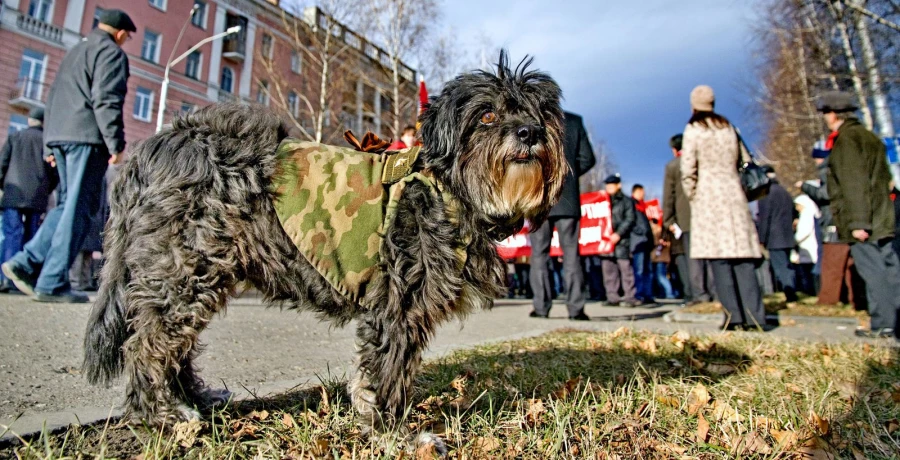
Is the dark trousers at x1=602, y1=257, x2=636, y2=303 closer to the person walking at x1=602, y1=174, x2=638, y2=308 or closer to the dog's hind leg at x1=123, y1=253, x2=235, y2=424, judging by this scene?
the person walking at x1=602, y1=174, x2=638, y2=308

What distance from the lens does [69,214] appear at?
518 centimetres

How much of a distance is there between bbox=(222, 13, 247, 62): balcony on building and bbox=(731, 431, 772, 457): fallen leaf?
116 ft

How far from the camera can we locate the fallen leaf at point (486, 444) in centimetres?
210

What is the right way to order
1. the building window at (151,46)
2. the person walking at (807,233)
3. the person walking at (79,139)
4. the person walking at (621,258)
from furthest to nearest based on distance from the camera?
the building window at (151,46), the person walking at (807,233), the person walking at (621,258), the person walking at (79,139)

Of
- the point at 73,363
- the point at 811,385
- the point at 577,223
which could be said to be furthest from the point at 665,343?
the point at 73,363

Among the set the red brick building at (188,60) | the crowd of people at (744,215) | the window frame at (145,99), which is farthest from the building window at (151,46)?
the crowd of people at (744,215)

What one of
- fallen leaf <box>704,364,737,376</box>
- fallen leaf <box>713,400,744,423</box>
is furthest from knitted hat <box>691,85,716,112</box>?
fallen leaf <box>713,400,744,423</box>

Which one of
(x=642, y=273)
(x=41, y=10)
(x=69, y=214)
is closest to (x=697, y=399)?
(x=69, y=214)

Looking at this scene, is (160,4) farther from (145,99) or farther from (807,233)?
(807,233)

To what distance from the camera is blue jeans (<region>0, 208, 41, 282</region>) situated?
7.64 meters

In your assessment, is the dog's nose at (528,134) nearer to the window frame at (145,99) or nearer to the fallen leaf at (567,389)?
the fallen leaf at (567,389)

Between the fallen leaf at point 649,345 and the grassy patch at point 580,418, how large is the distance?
0.43 m

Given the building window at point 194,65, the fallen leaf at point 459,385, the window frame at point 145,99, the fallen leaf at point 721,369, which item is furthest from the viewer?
the building window at point 194,65

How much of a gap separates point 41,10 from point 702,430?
33.1m
